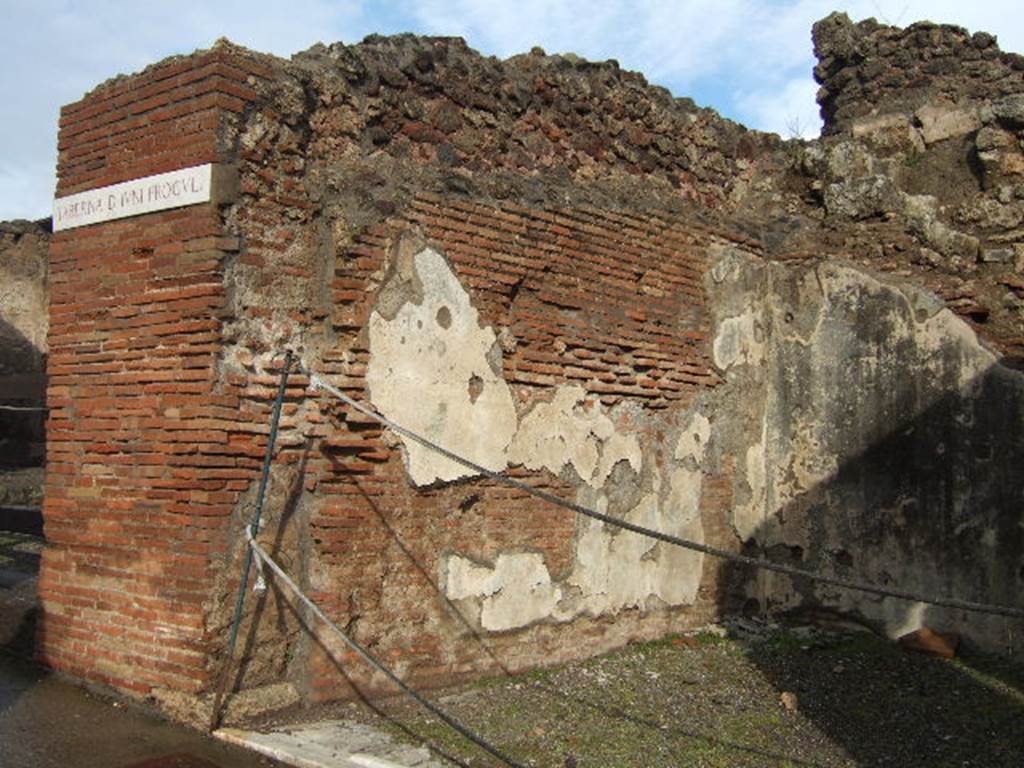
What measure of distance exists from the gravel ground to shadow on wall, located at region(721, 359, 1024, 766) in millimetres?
18

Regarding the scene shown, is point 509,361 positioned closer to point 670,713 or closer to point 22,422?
point 670,713

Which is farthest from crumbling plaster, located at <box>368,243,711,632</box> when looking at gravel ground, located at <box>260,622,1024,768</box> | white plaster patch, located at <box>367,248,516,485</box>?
gravel ground, located at <box>260,622,1024,768</box>

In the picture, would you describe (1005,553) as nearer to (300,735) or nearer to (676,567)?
(676,567)

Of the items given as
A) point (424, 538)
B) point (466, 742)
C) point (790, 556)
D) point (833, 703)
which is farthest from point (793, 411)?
point (466, 742)

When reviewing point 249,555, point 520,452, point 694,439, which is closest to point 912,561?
point 694,439

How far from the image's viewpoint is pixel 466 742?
13.5 feet

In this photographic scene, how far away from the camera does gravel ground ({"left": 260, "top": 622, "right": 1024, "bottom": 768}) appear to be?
410 cm

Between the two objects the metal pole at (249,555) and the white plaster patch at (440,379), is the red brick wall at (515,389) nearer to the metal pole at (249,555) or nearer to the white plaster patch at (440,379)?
the white plaster patch at (440,379)

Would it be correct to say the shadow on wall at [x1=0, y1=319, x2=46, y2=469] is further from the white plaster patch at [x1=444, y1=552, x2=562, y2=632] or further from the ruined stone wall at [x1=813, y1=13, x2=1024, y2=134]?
the ruined stone wall at [x1=813, y1=13, x2=1024, y2=134]

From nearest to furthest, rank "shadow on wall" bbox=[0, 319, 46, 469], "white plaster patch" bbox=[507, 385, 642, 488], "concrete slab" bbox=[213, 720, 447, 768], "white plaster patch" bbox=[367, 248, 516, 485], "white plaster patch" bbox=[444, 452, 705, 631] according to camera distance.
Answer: "concrete slab" bbox=[213, 720, 447, 768], "white plaster patch" bbox=[367, 248, 516, 485], "white plaster patch" bbox=[444, 452, 705, 631], "white plaster patch" bbox=[507, 385, 642, 488], "shadow on wall" bbox=[0, 319, 46, 469]

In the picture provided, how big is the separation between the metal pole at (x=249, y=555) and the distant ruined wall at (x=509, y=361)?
0.06 m

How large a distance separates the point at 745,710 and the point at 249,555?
230 centimetres

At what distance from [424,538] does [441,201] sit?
160 centimetres

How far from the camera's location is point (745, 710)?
4.71m
